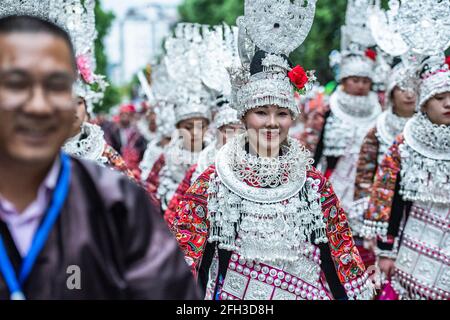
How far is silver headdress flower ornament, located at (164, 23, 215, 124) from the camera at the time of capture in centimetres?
757

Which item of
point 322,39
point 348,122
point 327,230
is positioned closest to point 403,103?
point 348,122

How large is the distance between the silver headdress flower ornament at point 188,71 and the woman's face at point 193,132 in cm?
5

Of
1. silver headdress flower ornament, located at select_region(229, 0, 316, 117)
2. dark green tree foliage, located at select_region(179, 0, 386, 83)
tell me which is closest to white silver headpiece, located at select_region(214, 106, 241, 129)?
silver headdress flower ornament, located at select_region(229, 0, 316, 117)

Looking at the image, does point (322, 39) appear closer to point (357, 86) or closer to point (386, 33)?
point (357, 86)

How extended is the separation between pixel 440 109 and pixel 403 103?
6.04 ft

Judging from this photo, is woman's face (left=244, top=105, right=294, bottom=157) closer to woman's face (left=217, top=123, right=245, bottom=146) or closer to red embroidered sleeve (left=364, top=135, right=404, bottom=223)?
red embroidered sleeve (left=364, top=135, right=404, bottom=223)

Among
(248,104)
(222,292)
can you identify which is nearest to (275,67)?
(248,104)

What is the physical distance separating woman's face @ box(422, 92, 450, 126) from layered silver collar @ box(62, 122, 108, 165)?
242cm

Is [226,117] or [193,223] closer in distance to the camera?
[193,223]

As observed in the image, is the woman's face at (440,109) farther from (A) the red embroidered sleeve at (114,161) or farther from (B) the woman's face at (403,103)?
(A) the red embroidered sleeve at (114,161)

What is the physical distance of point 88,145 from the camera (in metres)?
5.59

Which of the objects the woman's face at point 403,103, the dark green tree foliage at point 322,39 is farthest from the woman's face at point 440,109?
the dark green tree foliage at point 322,39

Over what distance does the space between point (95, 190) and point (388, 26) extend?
6.20 metres

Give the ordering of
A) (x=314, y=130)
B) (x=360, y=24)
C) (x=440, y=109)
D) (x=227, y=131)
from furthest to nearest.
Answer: (x=360, y=24)
(x=314, y=130)
(x=227, y=131)
(x=440, y=109)
